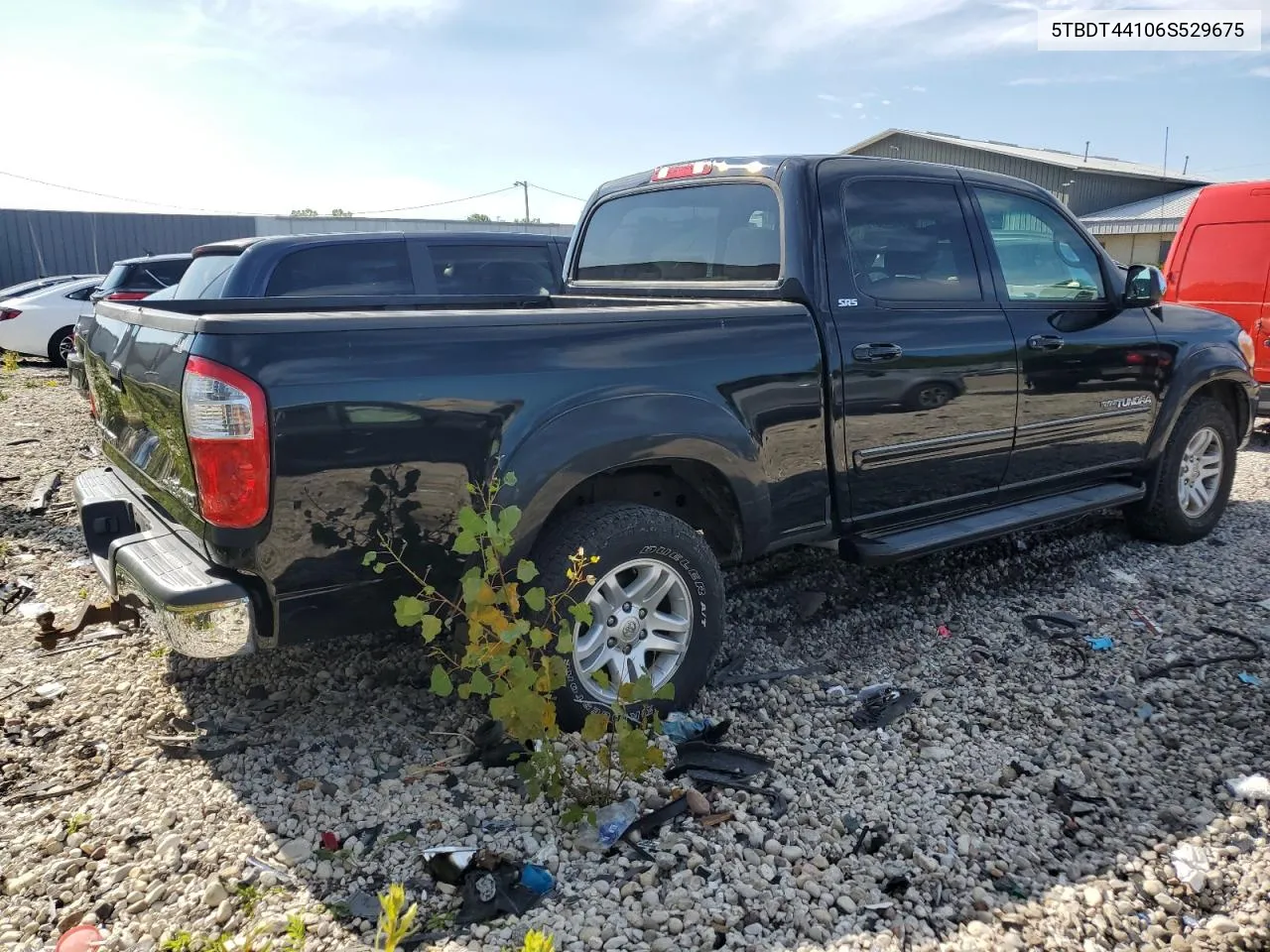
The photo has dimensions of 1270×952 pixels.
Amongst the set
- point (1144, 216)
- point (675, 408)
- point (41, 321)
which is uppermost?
point (1144, 216)

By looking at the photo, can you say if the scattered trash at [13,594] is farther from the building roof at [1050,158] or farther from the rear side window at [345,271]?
the building roof at [1050,158]

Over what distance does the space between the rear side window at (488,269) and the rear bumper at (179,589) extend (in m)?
3.81

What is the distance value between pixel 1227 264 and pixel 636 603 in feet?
24.7

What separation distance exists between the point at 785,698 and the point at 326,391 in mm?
2020

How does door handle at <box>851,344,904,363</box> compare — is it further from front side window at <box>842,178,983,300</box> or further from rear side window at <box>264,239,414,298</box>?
rear side window at <box>264,239,414,298</box>

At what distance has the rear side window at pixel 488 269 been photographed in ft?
21.9

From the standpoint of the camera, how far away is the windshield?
627 centimetres

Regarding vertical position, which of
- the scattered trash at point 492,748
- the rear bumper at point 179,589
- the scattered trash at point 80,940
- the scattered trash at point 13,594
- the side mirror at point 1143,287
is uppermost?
the side mirror at point 1143,287

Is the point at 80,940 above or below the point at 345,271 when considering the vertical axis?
below

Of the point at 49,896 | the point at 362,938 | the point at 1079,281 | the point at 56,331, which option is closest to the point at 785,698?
the point at 362,938

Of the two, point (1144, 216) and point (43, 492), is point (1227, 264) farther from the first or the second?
point (1144, 216)

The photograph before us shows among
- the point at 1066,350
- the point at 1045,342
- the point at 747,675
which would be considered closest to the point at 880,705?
the point at 747,675

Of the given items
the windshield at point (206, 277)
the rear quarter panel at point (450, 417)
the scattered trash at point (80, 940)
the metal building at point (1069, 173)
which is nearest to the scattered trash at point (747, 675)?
the rear quarter panel at point (450, 417)

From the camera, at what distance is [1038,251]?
4.57 m
